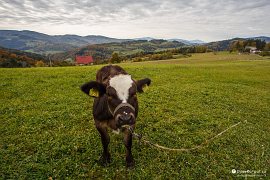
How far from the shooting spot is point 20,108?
41.3ft

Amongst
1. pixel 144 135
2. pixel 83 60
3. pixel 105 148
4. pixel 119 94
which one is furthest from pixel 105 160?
pixel 83 60

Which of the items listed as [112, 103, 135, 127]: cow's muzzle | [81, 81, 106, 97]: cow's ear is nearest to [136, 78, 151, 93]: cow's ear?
[81, 81, 106, 97]: cow's ear

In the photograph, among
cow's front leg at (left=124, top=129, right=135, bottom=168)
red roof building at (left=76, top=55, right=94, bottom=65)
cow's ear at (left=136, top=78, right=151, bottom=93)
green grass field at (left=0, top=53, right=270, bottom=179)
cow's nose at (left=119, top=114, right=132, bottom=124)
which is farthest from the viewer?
red roof building at (left=76, top=55, right=94, bottom=65)

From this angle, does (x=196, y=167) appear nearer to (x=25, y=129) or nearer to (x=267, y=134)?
(x=267, y=134)

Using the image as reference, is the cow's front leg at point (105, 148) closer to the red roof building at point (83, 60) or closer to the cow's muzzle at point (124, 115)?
the cow's muzzle at point (124, 115)

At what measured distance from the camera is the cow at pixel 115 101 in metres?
5.41

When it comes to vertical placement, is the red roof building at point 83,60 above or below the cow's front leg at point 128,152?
below

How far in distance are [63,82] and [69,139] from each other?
41.6 feet

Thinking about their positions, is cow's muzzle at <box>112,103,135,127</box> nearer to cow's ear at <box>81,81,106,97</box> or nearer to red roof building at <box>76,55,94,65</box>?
cow's ear at <box>81,81,106,97</box>

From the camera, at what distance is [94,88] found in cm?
617

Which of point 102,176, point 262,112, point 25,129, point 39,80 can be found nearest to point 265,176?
point 102,176

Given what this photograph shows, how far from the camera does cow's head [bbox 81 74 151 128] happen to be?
533cm

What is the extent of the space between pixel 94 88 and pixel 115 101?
888 mm

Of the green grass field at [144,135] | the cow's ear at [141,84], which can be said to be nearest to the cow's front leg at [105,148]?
the green grass field at [144,135]
